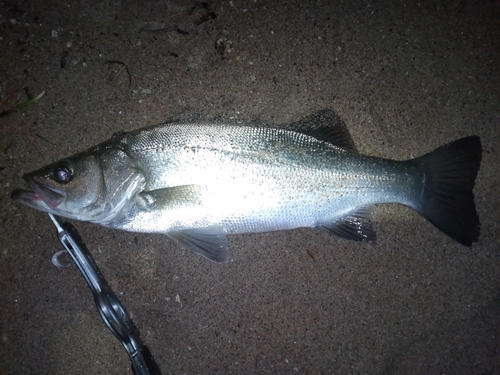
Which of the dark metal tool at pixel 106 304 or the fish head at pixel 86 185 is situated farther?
the dark metal tool at pixel 106 304

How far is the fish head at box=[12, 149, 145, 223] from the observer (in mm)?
1889

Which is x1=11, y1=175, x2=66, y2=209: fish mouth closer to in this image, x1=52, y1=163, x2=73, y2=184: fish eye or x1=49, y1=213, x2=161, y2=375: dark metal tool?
x1=52, y1=163, x2=73, y2=184: fish eye

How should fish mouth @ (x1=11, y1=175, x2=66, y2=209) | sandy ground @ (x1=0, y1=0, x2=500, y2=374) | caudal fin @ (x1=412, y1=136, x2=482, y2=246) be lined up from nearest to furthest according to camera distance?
1. fish mouth @ (x1=11, y1=175, x2=66, y2=209)
2. caudal fin @ (x1=412, y1=136, x2=482, y2=246)
3. sandy ground @ (x1=0, y1=0, x2=500, y2=374)

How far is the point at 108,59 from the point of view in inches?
90.3

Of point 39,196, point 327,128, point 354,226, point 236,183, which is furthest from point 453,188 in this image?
point 39,196

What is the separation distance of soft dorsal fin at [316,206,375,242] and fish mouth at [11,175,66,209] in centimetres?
157

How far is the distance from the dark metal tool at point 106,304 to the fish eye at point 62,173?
1.26 ft

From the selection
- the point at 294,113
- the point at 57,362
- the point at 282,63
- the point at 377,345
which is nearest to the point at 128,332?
the point at 57,362

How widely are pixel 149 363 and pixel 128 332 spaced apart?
0.25 metres

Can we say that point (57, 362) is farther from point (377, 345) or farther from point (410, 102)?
point (410, 102)

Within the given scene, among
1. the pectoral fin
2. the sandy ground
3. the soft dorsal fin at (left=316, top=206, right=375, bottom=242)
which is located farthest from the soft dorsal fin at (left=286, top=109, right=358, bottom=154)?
the pectoral fin

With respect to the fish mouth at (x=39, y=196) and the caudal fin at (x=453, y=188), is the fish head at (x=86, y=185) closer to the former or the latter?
the fish mouth at (x=39, y=196)

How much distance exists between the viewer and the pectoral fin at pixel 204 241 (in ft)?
6.77

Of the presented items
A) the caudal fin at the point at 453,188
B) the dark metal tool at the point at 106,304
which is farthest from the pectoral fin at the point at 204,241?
the caudal fin at the point at 453,188
